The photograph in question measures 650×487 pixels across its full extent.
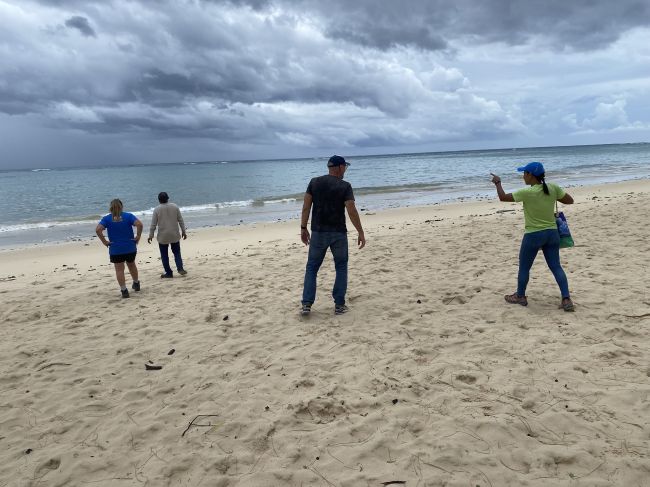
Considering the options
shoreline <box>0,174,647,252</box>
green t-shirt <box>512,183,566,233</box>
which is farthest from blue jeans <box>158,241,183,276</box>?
shoreline <box>0,174,647,252</box>

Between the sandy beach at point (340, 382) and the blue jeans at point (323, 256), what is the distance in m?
0.36

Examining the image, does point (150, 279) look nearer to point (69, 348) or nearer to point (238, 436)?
point (69, 348)

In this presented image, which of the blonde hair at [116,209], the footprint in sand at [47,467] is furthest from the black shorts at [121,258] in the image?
the footprint in sand at [47,467]

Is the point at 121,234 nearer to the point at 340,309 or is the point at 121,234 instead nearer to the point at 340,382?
the point at 340,309

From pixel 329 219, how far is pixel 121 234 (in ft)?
12.9

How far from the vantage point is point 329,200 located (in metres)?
5.31

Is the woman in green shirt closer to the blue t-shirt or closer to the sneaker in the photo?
the sneaker

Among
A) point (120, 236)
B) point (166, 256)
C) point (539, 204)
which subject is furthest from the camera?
point (166, 256)

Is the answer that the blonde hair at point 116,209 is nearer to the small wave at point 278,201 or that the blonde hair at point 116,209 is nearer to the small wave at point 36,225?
the small wave at point 36,225

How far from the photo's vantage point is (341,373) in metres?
4.09

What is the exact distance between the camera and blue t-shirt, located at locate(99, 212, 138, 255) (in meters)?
7.12

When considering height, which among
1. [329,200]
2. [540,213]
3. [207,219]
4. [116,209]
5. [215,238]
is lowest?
[215,238]

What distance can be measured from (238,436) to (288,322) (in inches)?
92.7

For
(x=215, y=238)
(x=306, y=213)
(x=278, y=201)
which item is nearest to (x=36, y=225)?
(x=215, y=238)
